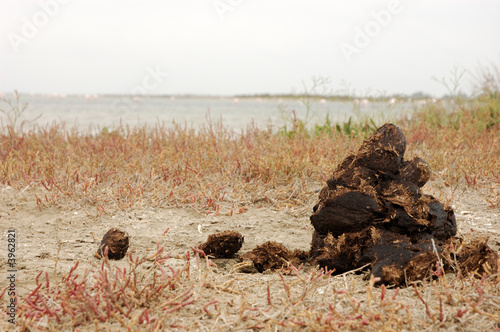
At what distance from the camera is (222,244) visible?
2955mm

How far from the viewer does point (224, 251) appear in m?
3.00

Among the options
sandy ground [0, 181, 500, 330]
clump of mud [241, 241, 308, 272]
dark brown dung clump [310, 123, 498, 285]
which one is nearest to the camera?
dark brown dung clump [310, 123, 498, 285]

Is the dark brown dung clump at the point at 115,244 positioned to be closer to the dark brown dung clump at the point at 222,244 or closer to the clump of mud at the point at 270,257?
the dark brown dung clump at the point at 222,244

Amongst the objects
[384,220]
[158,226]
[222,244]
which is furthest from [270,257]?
[158,226]

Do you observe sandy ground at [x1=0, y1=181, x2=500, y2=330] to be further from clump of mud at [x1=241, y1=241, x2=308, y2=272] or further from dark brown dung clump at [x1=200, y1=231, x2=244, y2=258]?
clump of mud at [x1=241, y1=241, x2=308, y2=272]

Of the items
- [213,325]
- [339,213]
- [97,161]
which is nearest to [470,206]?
[339,213]

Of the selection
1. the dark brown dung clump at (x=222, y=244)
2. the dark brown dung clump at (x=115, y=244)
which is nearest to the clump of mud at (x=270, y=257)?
the dark brown dung clump at (x=222, y=244)

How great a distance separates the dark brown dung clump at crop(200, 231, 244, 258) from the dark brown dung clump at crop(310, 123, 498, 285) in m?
0.56

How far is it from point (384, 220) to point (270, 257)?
30.2 inches

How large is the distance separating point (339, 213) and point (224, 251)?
891 mm

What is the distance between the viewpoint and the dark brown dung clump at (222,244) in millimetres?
2947

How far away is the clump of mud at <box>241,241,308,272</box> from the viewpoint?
2756 mm

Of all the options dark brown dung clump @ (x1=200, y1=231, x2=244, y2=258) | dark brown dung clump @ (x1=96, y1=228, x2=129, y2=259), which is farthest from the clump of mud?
dark brown dung clump @ (x1=96, y1=228, x2=129, y2=259)

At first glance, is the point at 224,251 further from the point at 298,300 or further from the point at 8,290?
the point at 8,290
